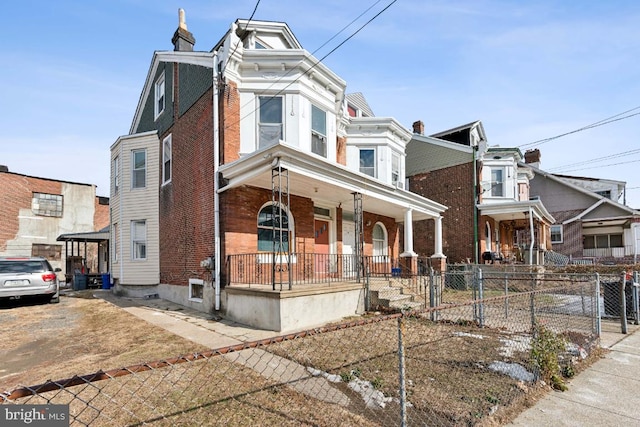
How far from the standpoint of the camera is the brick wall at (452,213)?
19.7 meters

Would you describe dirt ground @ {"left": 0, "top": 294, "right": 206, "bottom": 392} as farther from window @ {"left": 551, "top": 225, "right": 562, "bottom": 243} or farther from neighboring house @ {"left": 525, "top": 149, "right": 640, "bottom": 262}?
window @ {"left": 551, "top": 225, "right": 562, "bottom": 243}

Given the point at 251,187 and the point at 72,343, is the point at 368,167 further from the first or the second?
the point at 72,343

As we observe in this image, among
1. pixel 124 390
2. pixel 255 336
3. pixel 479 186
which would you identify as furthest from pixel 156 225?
pixel 479 186

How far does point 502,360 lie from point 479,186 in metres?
16.1

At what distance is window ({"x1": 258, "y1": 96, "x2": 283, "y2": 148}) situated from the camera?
11.1 meters

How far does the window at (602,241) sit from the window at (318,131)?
29759 millimetres

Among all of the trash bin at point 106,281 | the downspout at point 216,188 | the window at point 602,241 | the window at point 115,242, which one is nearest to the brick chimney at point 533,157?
the window at point 602,241

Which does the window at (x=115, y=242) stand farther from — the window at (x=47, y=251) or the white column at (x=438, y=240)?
the window at (x=47, y=251)

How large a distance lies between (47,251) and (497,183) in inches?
1236

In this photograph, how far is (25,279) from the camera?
11117 millimetres

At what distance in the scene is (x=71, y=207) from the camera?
89.5 feet

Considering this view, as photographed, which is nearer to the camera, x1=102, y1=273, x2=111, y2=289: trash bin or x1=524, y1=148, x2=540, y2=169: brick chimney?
x1=102, y1=273, x2=111, y2=289: trash bin

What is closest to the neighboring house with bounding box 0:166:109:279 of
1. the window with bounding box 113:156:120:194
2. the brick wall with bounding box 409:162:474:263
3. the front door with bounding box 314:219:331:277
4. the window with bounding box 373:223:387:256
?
the window with bounding box 113:156:120:194

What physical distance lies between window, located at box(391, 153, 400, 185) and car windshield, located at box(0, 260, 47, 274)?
13.8 metres
